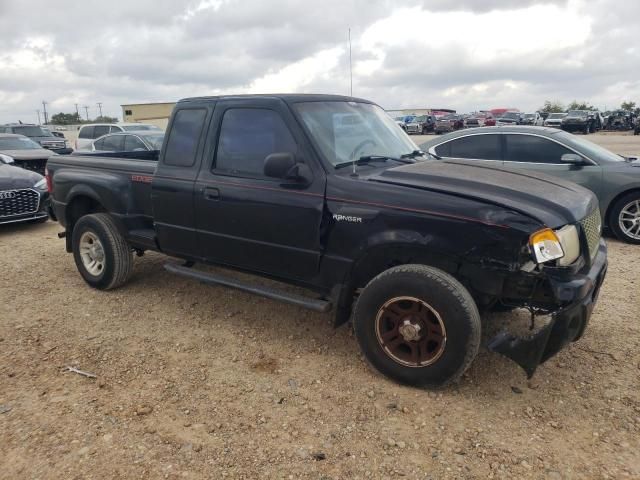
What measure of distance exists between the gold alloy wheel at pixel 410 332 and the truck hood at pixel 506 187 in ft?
2.50

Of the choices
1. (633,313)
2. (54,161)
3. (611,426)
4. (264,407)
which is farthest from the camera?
(54,161)

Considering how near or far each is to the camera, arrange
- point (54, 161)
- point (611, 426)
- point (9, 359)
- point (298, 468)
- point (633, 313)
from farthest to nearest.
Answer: point (54, 161), point (633, 313), point (9, 359), point (611, 426), point (298, 468)

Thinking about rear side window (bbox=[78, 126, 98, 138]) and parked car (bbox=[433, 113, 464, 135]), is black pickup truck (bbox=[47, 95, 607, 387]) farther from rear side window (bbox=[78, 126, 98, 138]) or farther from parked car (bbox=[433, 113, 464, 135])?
parked car (bbox=[433, 113, 464, 135])

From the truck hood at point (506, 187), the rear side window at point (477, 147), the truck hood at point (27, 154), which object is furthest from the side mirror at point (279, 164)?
the truck hood at point (27, 154)

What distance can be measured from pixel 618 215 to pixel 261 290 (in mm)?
5489

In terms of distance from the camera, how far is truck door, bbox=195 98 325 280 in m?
3.60

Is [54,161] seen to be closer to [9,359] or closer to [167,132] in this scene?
[167,132]

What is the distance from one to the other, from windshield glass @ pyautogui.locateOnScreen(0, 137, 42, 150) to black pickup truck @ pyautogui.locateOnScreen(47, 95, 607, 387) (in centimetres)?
1101

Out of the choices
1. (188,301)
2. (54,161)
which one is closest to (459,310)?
(188,301)

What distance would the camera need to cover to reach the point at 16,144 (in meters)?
13.8

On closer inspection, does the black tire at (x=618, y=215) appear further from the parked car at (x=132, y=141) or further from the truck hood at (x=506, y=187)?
the parked car at (x=132, y=141)

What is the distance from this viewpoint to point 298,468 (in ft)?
8.60

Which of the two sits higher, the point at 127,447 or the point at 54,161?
the point at 54,161

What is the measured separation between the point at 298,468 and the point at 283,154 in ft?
6.42
